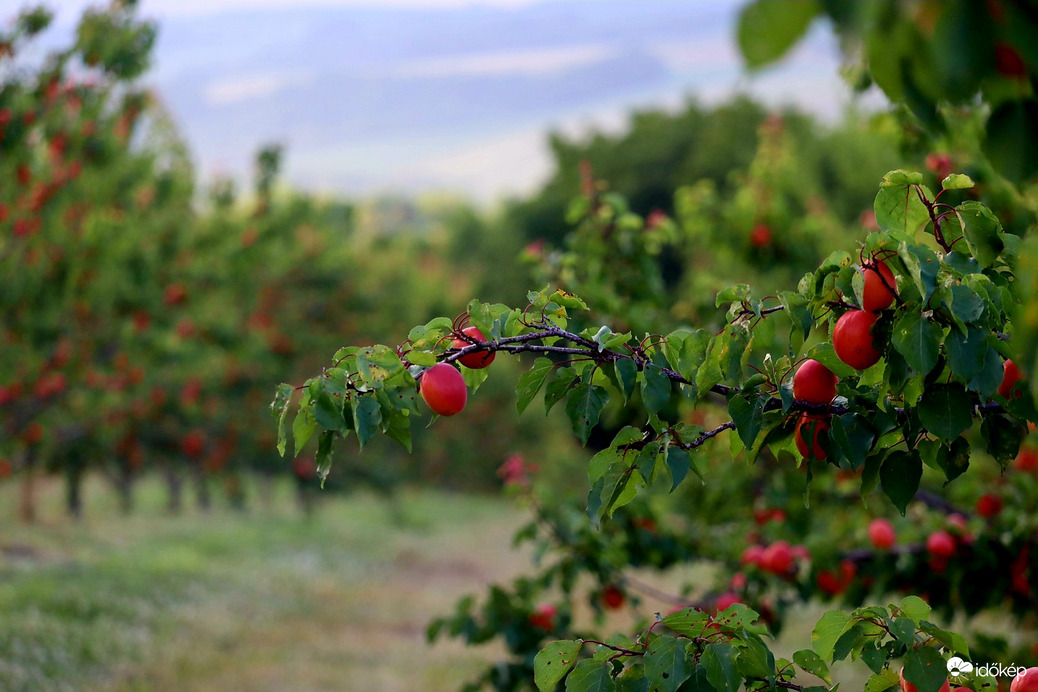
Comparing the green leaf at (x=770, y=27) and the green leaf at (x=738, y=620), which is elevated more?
the green leaf at (x=770, y=27)

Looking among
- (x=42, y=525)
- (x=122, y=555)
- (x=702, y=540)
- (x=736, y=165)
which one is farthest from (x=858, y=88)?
(x=736, y=165)

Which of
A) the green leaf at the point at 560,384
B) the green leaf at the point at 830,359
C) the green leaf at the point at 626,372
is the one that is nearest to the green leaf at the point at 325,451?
the green leaf at the point at 560,384

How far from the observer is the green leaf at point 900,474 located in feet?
5.17

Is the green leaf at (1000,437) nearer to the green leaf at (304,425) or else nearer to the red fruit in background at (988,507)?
the green leaf at (304,425)

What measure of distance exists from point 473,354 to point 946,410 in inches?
32.6

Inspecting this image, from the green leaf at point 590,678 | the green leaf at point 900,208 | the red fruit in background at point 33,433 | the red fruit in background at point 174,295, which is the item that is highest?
the red fruit in background at point 174,295

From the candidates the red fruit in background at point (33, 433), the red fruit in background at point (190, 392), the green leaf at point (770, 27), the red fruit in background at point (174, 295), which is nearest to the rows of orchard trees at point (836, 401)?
the green leaf at point (770, 27)

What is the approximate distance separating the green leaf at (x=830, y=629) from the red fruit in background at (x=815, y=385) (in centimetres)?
40

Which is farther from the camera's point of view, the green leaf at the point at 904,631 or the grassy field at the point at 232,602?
the grassy field at the point at 232,602

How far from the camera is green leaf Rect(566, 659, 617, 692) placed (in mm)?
1647

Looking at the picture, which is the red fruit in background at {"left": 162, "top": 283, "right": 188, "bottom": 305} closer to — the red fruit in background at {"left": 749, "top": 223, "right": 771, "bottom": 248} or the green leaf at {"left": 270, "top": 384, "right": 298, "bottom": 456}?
the red fruit in background at {"left": 749, "top": 223, "right": 771, "bottom": 248}

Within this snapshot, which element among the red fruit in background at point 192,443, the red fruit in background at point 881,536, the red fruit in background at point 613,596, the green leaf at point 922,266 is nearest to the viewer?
the green leaf at point 922,266

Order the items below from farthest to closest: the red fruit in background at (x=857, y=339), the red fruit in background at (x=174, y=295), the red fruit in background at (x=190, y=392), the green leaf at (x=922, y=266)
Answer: the red fruit in background at (x=190, y=392)
the red fruit in background at (x=174, y=295)
the red fruit in background at (x=857, y=339)
the green leaf at (x=922, y=266)

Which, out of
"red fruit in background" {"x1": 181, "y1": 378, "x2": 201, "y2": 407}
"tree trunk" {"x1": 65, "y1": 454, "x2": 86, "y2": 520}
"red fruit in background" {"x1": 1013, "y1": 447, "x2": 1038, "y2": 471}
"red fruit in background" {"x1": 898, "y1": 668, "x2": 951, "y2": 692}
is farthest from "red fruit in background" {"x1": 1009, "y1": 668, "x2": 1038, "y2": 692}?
"tree trunk" {"x1": 65, "y1": 454, "x2": 86, "y2": 520}
